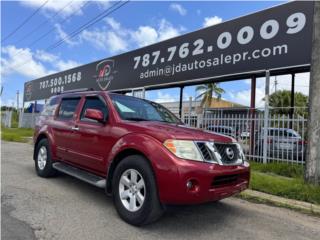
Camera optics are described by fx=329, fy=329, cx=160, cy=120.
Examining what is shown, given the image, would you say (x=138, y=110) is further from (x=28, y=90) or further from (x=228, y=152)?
(x=28, y=90)

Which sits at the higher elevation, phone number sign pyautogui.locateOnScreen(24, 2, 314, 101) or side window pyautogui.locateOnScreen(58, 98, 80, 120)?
phone number sign pyautogui.locateOnScreen(24, 2, 314, 101)

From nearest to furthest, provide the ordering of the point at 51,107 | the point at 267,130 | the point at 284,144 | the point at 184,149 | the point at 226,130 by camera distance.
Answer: the point at 184,149 < the point at 51,107 < the point at 284,144 < the point at 267,130 < the point at 226,130

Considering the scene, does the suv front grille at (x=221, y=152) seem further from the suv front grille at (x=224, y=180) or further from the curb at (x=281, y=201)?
the curb at (x=281, y=201)

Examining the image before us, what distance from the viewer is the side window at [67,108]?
21.0 feet

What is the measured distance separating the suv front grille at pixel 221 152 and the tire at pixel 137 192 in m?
0.72

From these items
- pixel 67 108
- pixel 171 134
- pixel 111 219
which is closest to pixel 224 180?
pixel 171 134

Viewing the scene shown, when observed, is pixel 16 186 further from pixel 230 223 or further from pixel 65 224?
pixel 230 223

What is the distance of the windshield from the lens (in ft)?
17.4

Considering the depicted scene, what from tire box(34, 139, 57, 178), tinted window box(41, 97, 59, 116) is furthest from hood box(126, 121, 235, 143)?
tinted window box(41, 97, 59, 116)

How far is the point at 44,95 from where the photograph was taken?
26.5 metres

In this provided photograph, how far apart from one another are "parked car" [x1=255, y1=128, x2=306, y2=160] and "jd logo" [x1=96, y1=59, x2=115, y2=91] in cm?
1048

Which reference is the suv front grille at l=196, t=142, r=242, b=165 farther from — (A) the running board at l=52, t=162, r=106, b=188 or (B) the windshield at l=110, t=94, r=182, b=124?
(A) the running board at l=52, t=162, r=106, b=188

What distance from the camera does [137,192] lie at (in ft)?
→ 14.0

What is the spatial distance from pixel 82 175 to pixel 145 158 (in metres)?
1.70
